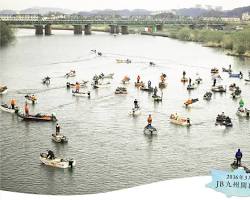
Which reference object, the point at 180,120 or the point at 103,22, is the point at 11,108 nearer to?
the point at 180,120

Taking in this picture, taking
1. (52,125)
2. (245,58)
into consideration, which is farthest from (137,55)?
(52,125)

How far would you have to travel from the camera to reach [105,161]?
14.2 meters

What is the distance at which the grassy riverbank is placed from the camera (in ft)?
150

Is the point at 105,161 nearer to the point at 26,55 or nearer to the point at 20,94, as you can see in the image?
the point at 20,94

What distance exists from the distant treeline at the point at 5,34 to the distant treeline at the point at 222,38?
21.0m

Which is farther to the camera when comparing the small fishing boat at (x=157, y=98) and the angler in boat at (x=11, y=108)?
the small fishing boat at (x=157, y=98)

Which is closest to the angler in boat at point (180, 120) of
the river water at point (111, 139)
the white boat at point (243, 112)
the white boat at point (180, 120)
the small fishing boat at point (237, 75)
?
the white boat at point (180, 120)

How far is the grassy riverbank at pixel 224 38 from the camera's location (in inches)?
1798

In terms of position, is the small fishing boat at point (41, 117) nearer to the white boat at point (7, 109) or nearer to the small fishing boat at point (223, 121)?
the white boat at point (7, 109)

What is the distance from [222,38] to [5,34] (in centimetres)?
2224

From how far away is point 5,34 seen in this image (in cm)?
5050

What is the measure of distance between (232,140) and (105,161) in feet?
15.8

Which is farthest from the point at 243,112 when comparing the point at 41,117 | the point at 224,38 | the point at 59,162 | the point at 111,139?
the point at 224,38

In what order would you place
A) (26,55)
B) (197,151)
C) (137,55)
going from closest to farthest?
(197,151), (26,55), (137,55)
